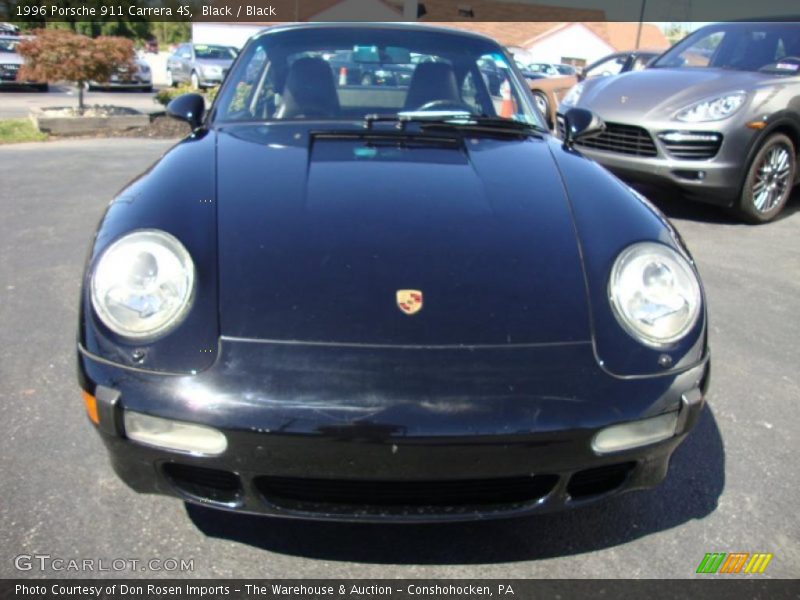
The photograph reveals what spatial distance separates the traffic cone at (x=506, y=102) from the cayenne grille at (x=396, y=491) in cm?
191

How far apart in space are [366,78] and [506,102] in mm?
663

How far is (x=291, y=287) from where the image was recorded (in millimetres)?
1931

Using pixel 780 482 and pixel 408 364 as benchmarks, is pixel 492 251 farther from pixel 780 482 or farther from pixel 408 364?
pixel 780 482

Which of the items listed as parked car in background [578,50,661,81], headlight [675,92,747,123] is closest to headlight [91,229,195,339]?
headlight [675,92,747,123]

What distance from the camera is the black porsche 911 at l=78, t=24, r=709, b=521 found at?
5.61 ft

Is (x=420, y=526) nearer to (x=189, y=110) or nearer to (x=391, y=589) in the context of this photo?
(x=391, y=589)

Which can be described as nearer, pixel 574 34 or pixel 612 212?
pixel 612 212

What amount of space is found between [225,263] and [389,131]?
111cm

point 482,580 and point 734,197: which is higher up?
point 734,197

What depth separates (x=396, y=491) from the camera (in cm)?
181

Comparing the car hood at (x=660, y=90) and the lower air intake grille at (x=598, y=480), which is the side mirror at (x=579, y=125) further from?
the car hood at (x=660, y=90)

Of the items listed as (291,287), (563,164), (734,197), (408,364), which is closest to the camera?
(408,364)

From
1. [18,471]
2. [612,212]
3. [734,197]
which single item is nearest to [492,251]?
[612,212]

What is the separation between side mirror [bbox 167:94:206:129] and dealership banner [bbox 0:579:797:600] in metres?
2.05
